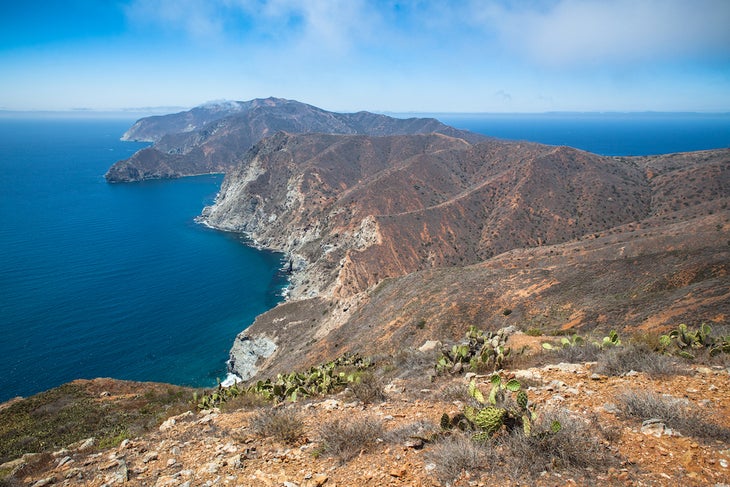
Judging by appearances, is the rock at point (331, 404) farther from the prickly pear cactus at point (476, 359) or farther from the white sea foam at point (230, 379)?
the white sea foam at point (230, 379)

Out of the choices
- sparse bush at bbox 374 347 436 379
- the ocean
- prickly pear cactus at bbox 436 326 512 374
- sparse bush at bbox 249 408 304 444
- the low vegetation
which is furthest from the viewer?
the ocean

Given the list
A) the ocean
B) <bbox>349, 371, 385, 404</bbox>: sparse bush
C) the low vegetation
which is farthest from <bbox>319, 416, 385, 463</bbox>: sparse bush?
the ocean

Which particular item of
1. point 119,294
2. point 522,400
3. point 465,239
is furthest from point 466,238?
point 522,400

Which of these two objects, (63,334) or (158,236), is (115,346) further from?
(158,236)

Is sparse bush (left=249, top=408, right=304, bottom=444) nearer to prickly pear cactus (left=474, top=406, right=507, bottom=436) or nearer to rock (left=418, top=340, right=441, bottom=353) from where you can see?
prickly pear cactus (left=474, top=406, right=507, bottom=436)

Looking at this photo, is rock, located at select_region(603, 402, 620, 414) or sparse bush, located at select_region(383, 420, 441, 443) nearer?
sparse bush, located at select_region(383, 420, 441, 443)

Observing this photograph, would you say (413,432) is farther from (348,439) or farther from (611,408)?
(611,408)

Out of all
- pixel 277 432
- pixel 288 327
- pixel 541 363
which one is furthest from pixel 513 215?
pixel 277 432
